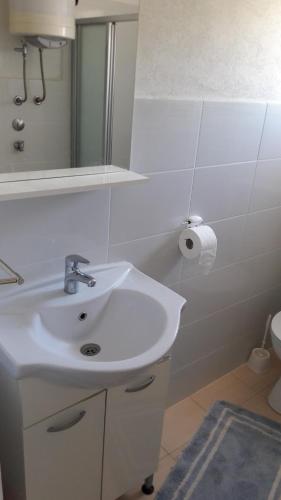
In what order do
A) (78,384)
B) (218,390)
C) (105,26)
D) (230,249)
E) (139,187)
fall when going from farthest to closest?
(218,390), (230,249), (139,187), (105,26), (78,384)

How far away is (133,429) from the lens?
1.33 m

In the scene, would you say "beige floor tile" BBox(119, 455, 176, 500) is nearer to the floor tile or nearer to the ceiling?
the floor tile

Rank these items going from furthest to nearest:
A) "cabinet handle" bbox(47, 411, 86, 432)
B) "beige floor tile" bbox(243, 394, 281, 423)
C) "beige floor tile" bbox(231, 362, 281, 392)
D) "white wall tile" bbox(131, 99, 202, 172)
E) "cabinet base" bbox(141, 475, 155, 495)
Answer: "beige floor tile" bbox(231, 362, 281, 392), "beige floor tile" bbox(243, 394, 281, 423), "cabinet base" bbox(141, 475, 155, 495), "white wall tile" bbox(131, 99, 202, 172), "cabinet handle" bbox(47, 411, 86, 432)

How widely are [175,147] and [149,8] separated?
44 cm

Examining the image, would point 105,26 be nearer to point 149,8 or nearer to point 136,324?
point 149,8

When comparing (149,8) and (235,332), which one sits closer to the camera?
(149,8)

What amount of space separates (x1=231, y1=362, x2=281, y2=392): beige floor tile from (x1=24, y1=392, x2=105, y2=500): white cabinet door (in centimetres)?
120

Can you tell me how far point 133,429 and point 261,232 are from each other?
1133mm

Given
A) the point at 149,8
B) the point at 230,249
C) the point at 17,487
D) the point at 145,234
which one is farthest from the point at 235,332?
the point at 149,8

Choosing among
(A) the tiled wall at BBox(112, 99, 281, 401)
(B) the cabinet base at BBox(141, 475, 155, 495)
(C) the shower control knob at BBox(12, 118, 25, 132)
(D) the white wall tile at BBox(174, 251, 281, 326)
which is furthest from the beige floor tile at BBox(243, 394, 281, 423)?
(C) the shower control knob at BBox(12, 118, 25, 132)

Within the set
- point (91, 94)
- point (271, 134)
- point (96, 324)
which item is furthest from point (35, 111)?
point (271, 134)

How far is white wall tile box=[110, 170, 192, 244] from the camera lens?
4.63 ft

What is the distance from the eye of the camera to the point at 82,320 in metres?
1.30

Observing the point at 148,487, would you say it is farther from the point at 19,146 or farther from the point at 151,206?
the point at 19,146
